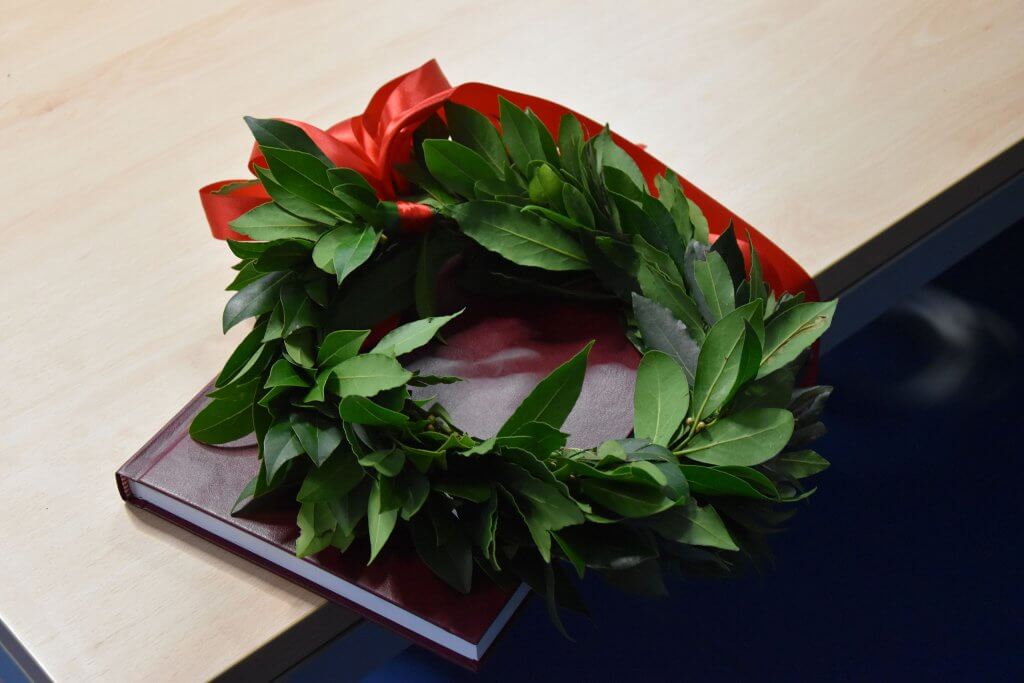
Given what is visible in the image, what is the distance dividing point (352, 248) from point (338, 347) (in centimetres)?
6

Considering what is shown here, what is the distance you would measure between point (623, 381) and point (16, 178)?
49 cm

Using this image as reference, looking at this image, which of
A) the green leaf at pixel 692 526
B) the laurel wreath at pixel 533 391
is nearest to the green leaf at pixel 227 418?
the laurel wreath at pixel 533 391

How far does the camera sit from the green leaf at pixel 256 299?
570 millimetres

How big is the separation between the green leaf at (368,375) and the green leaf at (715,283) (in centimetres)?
15

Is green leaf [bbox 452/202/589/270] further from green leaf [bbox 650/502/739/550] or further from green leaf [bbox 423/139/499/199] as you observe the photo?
green leaf [bbox 650/502/739/550]

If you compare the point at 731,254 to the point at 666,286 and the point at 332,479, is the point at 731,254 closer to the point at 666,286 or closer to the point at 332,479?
the point at 666,286

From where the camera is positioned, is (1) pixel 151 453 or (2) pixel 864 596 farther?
(2) pixel 864 596

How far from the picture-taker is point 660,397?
1.68ft

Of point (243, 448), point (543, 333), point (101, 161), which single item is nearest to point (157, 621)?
point (243, 448)

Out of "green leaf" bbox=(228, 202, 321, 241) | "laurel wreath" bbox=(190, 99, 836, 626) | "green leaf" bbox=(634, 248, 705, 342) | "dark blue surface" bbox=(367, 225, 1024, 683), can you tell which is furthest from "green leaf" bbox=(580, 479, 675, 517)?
"dark blue surface" bbox=(367, 225, 1024, 683)

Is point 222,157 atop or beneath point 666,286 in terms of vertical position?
atop

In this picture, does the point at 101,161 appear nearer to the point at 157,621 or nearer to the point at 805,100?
the point at 157,621

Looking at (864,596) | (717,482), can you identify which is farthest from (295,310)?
(864,596)

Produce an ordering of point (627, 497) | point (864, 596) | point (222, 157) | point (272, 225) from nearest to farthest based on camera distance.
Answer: point (627, 497) < point (272, 225) < point (222, 157) < point (864, 596)
